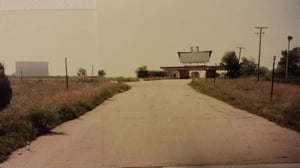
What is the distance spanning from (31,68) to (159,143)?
174 inches

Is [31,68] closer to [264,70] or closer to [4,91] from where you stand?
[4,91]

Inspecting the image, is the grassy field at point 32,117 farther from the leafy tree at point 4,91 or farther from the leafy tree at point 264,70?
the leafy tree at point 264,70

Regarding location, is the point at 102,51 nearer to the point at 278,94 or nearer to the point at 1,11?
the point at 1,11

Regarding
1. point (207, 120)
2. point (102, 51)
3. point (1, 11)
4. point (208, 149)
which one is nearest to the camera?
point (208, 149)

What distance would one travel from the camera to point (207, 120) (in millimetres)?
12758

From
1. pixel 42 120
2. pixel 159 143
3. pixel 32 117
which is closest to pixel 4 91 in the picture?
pixel 32 117

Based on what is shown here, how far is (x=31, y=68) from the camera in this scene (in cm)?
1181

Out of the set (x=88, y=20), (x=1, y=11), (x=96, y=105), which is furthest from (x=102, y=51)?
(x=96, y=105)

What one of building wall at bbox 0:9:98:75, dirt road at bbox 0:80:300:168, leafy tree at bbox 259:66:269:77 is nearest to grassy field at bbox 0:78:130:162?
dirt road at bbox 0:80:300:168

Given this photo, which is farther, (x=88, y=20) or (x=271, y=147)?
(x=88, y=20)

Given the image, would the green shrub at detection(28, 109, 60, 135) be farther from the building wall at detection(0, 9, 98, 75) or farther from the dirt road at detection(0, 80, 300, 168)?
the building wall at detection(0, 9, 98, 75)

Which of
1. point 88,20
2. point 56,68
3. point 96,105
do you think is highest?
point 88,20

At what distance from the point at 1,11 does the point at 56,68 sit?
2652 millimetres

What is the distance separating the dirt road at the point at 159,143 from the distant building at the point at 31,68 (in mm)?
1582
